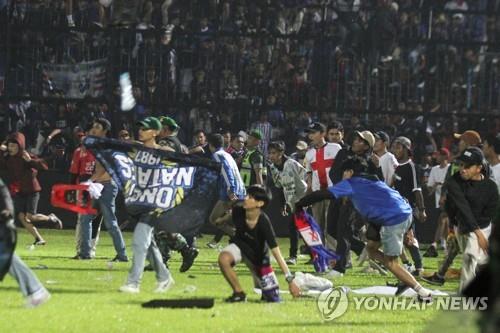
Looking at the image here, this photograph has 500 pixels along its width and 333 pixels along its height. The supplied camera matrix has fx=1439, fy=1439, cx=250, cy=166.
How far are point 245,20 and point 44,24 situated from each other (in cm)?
360

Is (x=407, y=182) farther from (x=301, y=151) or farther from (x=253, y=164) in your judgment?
(x=301, y=151)

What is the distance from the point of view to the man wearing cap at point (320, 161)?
1895cm

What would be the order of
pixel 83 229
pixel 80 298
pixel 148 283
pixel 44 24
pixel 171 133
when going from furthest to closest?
pixel 44 24, pixel 83 229, pixel 171 133, pixel 148 283, pixel 80 298

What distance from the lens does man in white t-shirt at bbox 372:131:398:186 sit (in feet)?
60.7

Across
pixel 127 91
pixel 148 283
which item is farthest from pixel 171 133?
pixel 127 91

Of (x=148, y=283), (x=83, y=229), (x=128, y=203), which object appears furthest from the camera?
(x=83, y=229)

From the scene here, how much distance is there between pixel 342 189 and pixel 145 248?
1864mm

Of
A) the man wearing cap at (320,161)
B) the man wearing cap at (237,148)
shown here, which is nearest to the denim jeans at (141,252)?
the man wearing cap at (320,161)

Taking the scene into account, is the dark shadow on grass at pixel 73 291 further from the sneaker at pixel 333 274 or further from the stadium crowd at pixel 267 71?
the stadium crowd at pixel 267 71

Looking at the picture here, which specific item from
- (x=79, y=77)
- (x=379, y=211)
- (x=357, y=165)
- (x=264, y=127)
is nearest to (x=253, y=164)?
(x=264, y=127)

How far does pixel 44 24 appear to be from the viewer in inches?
1013

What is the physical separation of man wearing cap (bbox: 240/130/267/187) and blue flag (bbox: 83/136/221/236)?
20.7 feet

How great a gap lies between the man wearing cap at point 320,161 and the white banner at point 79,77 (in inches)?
299

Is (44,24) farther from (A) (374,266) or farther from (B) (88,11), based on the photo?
(A) (374,266)
